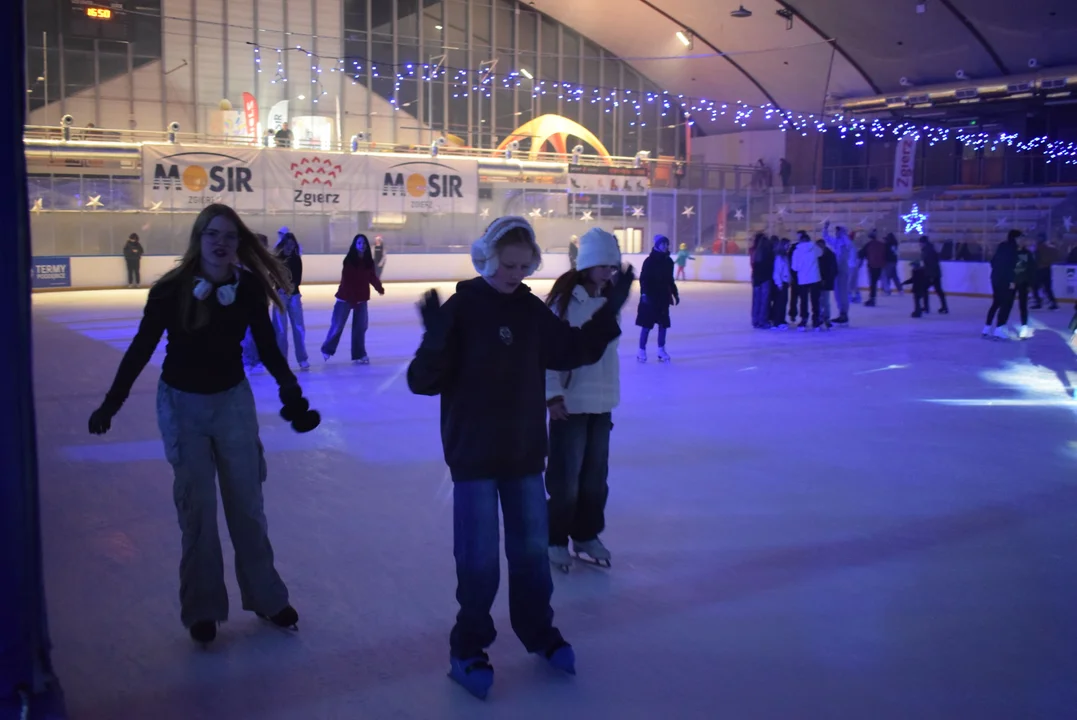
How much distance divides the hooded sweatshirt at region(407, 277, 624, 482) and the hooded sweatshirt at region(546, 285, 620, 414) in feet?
Answer: 2.88

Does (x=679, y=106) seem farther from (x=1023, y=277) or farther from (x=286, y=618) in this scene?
(x=286, y=618)

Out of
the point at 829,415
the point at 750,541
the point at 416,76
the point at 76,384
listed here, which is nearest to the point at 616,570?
the point at 750,541

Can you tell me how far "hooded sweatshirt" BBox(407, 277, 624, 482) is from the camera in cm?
265

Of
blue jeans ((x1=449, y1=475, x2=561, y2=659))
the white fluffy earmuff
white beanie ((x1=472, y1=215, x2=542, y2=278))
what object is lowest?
blue jeans ((x1=449, y1=475, x2=561, y2=659))

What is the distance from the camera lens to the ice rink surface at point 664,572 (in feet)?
9.04

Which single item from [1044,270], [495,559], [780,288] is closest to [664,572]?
[495,559]

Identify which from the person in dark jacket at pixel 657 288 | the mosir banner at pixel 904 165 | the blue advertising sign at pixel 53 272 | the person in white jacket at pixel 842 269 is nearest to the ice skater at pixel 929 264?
the person in white jacket at pixel 842 269

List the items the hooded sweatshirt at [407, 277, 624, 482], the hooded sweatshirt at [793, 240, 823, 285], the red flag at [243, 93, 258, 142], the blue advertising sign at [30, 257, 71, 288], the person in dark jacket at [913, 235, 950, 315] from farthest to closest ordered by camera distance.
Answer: the red flag at [243, 93, 258, 142]
the blue advertising sign at [30, 257, 71, 288]
the person in dark jacket at [913, 235, 950, 315]
the hooded sweatshirt at [793, 240, 823, 285]
the hooded sweatshirt at [407, 277, 624, 482]

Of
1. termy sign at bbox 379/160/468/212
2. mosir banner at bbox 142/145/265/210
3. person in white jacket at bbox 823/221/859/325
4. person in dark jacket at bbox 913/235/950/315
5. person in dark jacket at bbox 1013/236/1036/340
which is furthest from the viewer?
termy sign at bbox 379/160/468/212

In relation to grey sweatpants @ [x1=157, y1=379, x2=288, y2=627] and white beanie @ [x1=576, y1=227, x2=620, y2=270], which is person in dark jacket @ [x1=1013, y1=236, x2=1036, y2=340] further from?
grey sweatpants @ [x1=157, y1=379, x2=288, y2=627]

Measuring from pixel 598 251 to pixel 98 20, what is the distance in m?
18.0

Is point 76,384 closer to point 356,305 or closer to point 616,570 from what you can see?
point 356,305

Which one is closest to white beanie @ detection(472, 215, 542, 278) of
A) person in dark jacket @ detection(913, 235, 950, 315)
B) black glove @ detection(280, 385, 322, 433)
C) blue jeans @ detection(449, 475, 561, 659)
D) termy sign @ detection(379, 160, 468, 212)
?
blue jeans @ detection(449, 475, 561, 659)

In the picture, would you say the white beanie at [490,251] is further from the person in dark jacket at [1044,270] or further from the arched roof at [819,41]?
the arched roof at [819,41]
